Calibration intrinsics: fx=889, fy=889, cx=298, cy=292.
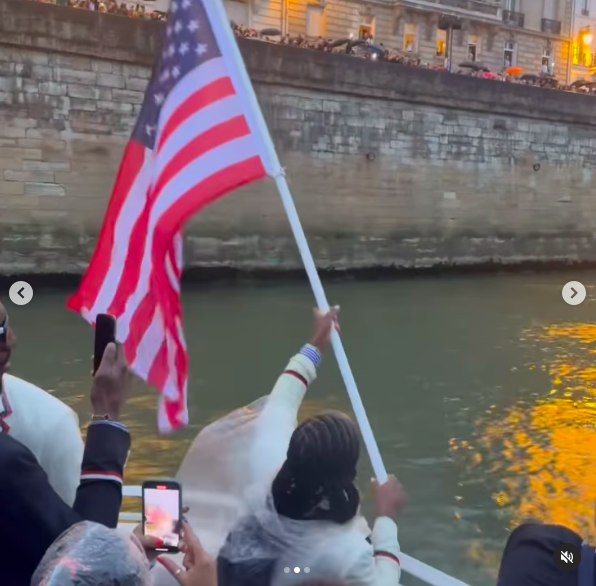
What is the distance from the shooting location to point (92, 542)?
102 centimetres

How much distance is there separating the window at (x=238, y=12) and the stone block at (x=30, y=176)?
42.9ft

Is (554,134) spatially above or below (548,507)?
above

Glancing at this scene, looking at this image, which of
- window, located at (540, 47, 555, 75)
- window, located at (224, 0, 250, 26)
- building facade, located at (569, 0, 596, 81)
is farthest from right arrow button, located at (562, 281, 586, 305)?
building facade, located at (569, 0, 596, 81)

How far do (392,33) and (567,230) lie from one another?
10874 mm

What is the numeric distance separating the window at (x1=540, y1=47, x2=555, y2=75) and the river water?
21725 millimetres

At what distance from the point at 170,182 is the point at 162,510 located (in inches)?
46.0

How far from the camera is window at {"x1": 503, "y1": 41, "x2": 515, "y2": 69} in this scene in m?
32.3

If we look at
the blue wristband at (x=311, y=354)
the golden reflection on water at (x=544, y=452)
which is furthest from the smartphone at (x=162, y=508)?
the golden reflection on water at (x=544, y=452)

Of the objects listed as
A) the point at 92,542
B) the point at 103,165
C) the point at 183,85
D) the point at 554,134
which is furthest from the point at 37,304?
the point at 554,134

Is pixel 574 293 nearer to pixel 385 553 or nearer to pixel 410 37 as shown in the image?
pixel 385 553

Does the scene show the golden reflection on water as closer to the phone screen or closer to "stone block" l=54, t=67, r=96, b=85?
the phone screen

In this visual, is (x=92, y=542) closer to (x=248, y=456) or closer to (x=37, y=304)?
(x=248, y=456)

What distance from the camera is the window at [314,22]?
26.6 meters

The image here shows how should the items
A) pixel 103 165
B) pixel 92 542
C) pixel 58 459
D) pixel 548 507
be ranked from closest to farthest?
pixel 92 542
pixel 58 459
pixel 548 507
pixel 103 165
